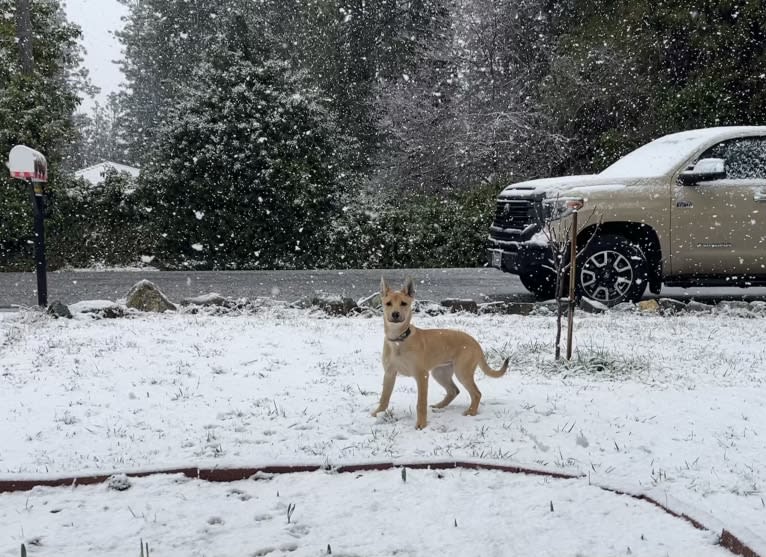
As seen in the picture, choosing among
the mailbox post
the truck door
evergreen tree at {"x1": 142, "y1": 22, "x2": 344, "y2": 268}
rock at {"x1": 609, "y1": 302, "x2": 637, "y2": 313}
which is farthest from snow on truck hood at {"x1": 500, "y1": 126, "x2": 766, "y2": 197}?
evergreen tree at {"x1": 142, "y1": 22, "x2": 344, "y2": 268}

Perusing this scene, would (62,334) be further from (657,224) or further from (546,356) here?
(657,224)

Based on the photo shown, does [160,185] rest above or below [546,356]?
above

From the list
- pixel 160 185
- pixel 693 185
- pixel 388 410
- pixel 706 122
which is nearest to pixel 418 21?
pixel 706 122

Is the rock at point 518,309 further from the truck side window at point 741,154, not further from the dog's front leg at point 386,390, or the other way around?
the dog's front leg at point 386,390

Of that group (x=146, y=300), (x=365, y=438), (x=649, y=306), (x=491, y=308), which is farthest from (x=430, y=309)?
(x=365, y=438)

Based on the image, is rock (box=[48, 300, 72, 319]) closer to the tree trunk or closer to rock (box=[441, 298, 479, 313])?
rock (box=[441, 298, 479, 313])

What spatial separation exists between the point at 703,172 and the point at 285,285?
5.88m

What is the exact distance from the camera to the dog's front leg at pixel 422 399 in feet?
12.5

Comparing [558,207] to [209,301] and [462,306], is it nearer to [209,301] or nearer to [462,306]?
[462,306]

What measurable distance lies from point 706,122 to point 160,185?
455 inches

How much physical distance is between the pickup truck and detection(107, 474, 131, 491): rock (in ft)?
17.6

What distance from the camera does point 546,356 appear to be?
17.8 ft

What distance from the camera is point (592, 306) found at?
7391 mm

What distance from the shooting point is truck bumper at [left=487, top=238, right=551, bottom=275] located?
791cm
